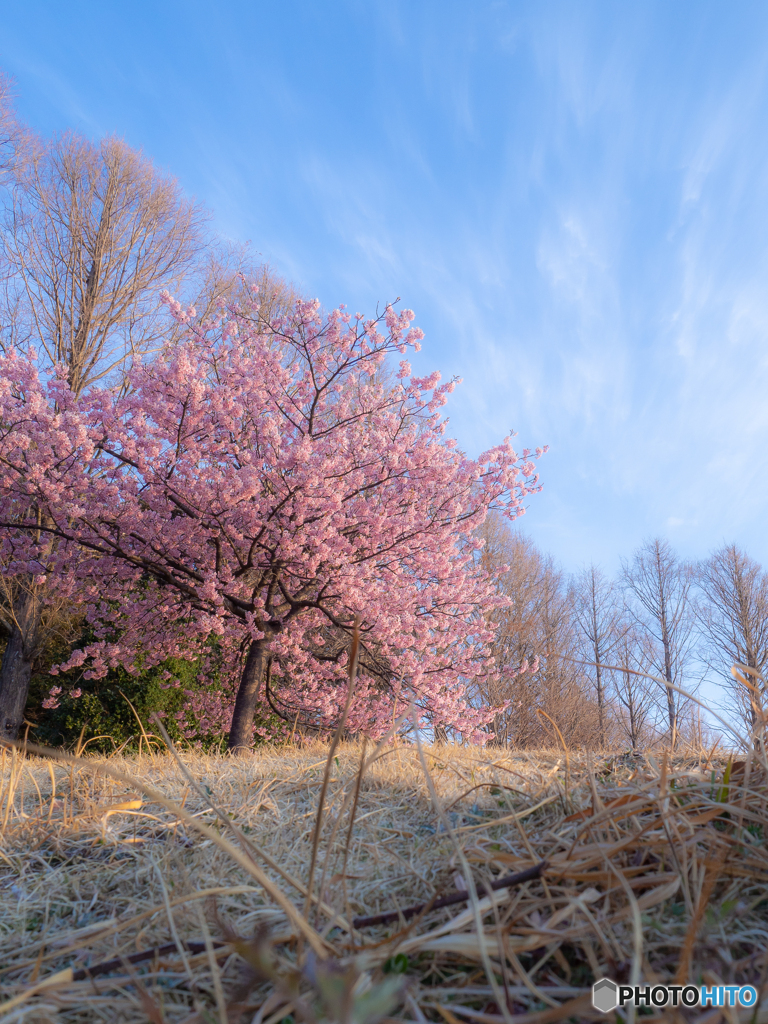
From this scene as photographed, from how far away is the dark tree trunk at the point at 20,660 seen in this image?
959 centimetres

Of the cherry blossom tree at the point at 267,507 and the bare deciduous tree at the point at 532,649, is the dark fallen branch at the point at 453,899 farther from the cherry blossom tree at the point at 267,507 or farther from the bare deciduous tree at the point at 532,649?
the bare deciduous tree at the point at 532,649

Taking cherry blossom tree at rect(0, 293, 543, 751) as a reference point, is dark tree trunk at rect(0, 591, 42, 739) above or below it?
below

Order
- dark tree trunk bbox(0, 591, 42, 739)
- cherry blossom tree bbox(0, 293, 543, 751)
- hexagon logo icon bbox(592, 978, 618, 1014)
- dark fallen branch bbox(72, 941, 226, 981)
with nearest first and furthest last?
hexagon logo icon bbox(592, 978, 618, 1014), dark fallen branch bbox(72, 941, 226, 981), cherry blossom tree bbox(0, 293, 543, 751), dark tree trunk bbox(0, 591, 42, 739)

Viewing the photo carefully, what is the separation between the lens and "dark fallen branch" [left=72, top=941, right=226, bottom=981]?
1041 millimetres

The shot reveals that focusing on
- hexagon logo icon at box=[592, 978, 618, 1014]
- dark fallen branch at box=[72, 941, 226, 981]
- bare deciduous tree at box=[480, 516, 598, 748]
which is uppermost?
bare deciduous tree at box=[480, 516, 598, 748]

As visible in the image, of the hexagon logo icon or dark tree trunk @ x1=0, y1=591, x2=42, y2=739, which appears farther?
dark tree trunk @ x1=0, y1=591, x2=42, y2=739

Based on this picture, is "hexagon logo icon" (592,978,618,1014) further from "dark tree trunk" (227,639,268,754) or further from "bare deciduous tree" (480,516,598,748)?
"bare deciduous tree" (480,516,598,748)

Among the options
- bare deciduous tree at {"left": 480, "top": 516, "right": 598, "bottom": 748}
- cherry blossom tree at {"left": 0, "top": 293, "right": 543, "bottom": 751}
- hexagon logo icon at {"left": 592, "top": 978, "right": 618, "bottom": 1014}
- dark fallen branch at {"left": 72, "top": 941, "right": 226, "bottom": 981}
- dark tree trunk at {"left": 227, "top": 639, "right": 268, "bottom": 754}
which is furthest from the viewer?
bare deciduous tree at {"left": 480, "top": 516, "right": 598, "bottom": 748}

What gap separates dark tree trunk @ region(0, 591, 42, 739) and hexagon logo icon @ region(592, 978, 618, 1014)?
35.3 ft

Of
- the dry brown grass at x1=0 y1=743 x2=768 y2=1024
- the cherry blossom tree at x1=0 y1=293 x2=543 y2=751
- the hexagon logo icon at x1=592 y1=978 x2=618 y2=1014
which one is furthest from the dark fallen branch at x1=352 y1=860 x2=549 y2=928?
the cherry blossom tree at x1=0 y1=293 x2=543 y2=751

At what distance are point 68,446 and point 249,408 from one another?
2.15 m

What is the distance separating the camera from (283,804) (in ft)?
6.89

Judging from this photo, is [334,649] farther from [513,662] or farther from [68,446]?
[513,662]

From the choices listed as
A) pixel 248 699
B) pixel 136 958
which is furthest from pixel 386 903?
pixel 248 699
